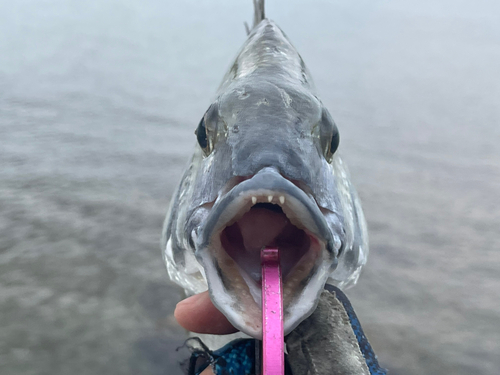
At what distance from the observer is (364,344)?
1.60m

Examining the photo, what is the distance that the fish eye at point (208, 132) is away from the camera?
171 centimetres

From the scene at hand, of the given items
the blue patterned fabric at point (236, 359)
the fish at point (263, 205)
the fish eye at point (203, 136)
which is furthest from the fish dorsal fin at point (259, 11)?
the blue patterned fabric at point (236, 359)

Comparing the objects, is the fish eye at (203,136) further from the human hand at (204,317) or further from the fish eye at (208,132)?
the human hand at (204,317)

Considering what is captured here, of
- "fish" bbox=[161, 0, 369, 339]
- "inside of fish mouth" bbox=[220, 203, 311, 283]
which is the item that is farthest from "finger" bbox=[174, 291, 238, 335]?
"inside of fish mouth" bbox=[220, 203, 311, 283]

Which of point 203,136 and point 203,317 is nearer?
point 203,317

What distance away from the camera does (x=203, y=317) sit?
1597mm

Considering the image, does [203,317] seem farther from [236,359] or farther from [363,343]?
[363,343]

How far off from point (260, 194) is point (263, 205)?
22cm

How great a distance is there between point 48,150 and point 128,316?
3244 mm

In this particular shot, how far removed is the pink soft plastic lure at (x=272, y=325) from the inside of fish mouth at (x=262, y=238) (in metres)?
0.13

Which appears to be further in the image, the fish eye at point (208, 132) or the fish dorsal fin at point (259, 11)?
the fish dorsal fin at point (259, 11)

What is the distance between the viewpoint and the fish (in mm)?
1129

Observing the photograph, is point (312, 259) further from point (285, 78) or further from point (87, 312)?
point (87, 312)

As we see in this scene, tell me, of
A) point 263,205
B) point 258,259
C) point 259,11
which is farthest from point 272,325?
point 259,11
